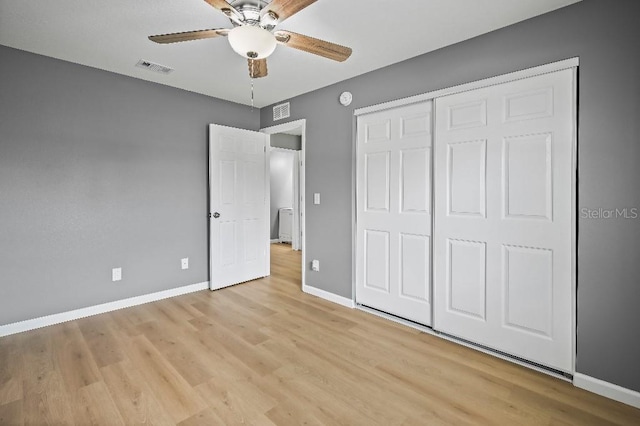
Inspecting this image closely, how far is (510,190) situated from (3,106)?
417 cm

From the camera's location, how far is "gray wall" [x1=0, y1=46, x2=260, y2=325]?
8.86 feet

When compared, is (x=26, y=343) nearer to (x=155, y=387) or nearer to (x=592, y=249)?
(x=155, y=387)

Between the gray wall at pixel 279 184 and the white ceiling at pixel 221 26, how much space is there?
4361 mm

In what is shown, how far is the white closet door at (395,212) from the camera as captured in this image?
277cm

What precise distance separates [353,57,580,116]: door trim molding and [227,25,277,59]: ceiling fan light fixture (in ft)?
4.94

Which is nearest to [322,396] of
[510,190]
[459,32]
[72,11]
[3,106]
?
[510,190]

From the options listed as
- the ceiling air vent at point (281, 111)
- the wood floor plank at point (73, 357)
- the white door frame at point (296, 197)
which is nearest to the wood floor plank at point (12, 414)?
the wood floor plank at point (73, 357)

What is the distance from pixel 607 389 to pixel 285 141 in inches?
251

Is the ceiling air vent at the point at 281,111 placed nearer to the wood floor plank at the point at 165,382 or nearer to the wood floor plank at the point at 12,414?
the wood floor plank at the point at 165,382

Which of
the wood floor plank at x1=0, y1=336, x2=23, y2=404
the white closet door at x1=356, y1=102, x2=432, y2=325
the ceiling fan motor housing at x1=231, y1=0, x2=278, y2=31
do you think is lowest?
the wood floor plank at x1=0, y1=336, x2=23, y2=404

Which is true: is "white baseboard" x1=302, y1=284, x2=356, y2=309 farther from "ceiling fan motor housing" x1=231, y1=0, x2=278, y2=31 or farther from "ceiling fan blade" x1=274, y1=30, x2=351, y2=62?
"ceiling fan motor housing" x1=231, y1=0, x2=278, y2=31

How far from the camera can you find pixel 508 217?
7.49 feet

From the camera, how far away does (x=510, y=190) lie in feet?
7.43

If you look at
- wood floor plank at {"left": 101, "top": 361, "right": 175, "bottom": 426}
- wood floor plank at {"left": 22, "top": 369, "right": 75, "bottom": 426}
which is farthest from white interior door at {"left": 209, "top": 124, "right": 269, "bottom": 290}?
wood floor plank at {"left": 22, "top": 369, "right": 75, "bottom": 426}
